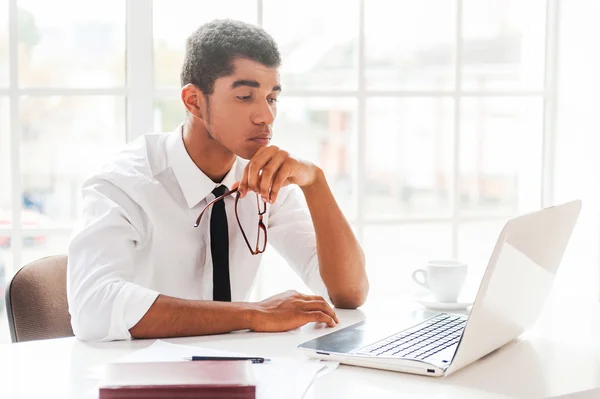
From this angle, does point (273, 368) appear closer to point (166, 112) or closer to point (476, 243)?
point (166, 112)

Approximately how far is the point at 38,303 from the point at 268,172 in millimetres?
622

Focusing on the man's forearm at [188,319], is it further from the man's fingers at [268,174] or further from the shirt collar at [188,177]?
the shirt collar at [188,177]

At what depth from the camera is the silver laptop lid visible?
49.0 inches

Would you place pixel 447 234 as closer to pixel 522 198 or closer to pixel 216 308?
pixel 522 198

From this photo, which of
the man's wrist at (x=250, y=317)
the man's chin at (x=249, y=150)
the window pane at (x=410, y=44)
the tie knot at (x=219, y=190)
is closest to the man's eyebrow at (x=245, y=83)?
the man's chin at (x=249, y=150)

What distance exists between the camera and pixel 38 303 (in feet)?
6.12

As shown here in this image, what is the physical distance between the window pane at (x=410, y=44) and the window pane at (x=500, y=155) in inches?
7.8

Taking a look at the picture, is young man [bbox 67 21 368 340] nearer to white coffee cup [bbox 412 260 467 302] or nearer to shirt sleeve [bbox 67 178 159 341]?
shirt sleeve [bbox 67 178 159 341]

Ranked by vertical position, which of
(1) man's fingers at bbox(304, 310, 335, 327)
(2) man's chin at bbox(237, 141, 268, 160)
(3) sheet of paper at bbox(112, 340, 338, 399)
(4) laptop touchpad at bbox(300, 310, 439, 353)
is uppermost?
(2) man's chin at bbox(237, 141, 268, 160)

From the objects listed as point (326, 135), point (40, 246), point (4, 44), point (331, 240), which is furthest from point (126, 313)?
point (326, 135)

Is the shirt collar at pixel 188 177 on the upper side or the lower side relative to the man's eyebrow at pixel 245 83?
lower

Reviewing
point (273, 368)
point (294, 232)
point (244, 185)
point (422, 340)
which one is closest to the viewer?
point (273, 368)

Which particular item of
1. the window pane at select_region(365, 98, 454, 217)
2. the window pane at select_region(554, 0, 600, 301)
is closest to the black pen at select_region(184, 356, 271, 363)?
the window pane at select_region(365, 98, 454, 217)

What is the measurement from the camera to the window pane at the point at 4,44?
109 inches
